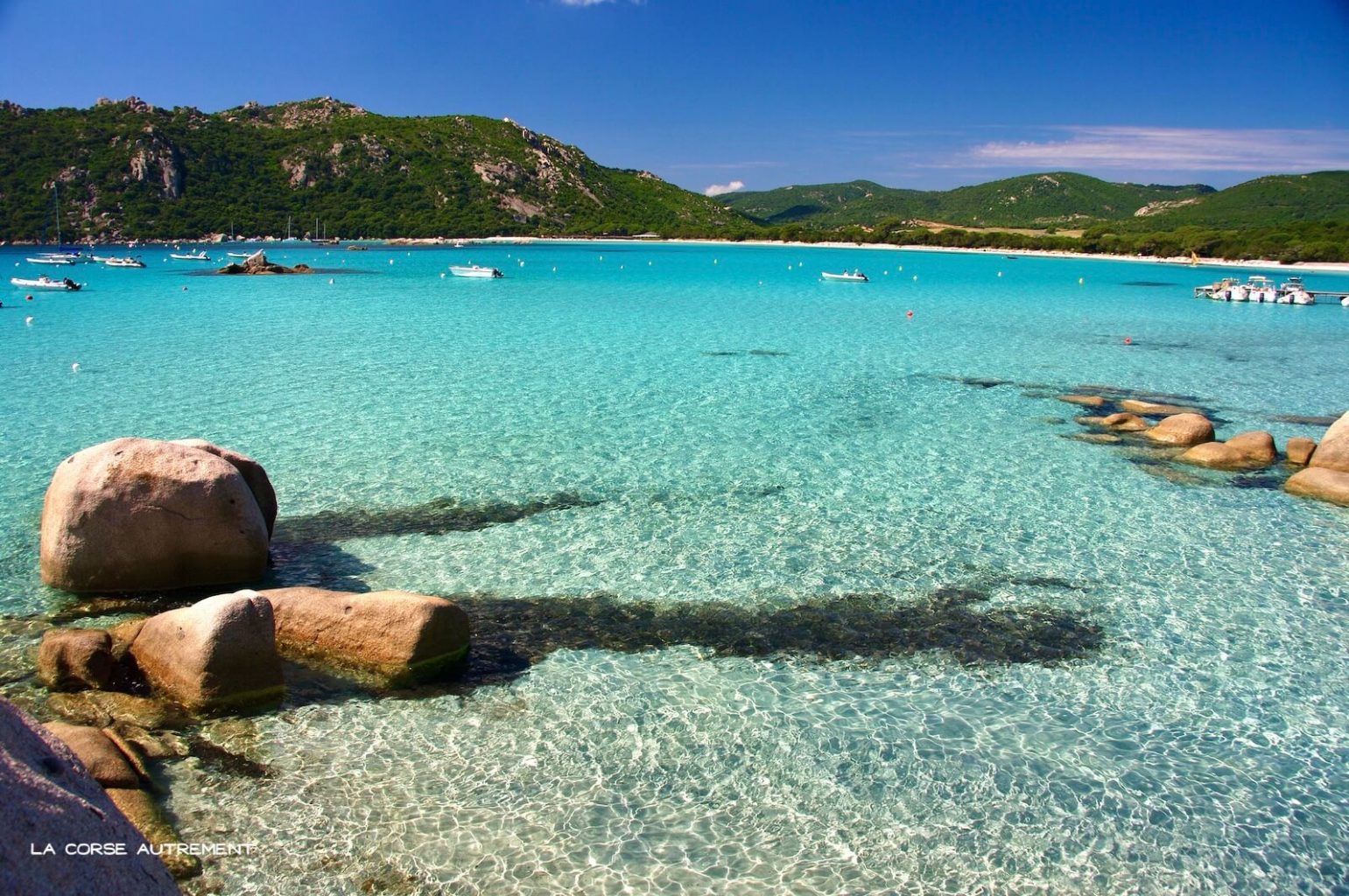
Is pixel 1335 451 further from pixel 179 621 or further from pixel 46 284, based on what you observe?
pixel 46 284

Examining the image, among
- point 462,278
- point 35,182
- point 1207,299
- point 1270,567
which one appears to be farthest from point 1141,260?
point 35,182

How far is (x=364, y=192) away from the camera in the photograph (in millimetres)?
160625

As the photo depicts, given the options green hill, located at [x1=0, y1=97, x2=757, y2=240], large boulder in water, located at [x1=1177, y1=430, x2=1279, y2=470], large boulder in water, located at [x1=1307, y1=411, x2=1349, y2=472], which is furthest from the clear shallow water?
green hill, located at [x1=0, y1=97, x2=757, y2=240]

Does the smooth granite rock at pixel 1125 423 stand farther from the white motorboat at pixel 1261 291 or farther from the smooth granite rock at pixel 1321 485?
the white motorboat at pixel 1261 291

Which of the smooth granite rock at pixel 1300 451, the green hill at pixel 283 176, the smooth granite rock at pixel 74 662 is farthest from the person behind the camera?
the green hill at pixel 283 176

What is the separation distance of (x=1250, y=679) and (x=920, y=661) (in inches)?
135

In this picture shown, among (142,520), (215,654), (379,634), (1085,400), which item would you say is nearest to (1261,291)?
(1085,400)

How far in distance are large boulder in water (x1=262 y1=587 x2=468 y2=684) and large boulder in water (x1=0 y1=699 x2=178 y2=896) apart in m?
4.98

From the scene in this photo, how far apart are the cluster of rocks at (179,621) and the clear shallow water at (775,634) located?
535 millimetres

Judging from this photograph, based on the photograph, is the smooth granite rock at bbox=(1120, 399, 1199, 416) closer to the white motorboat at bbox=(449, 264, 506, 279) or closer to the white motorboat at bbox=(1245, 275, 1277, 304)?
the white motorboat at bbox=(1245, 275, 1277, 304)

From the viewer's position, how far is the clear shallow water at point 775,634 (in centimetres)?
691

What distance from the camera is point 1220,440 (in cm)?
2058

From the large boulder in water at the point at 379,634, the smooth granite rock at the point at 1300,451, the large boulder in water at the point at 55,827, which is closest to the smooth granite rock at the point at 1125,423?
the smooth granite rock at the point at 1300,451

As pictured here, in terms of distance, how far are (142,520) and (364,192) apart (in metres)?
164
